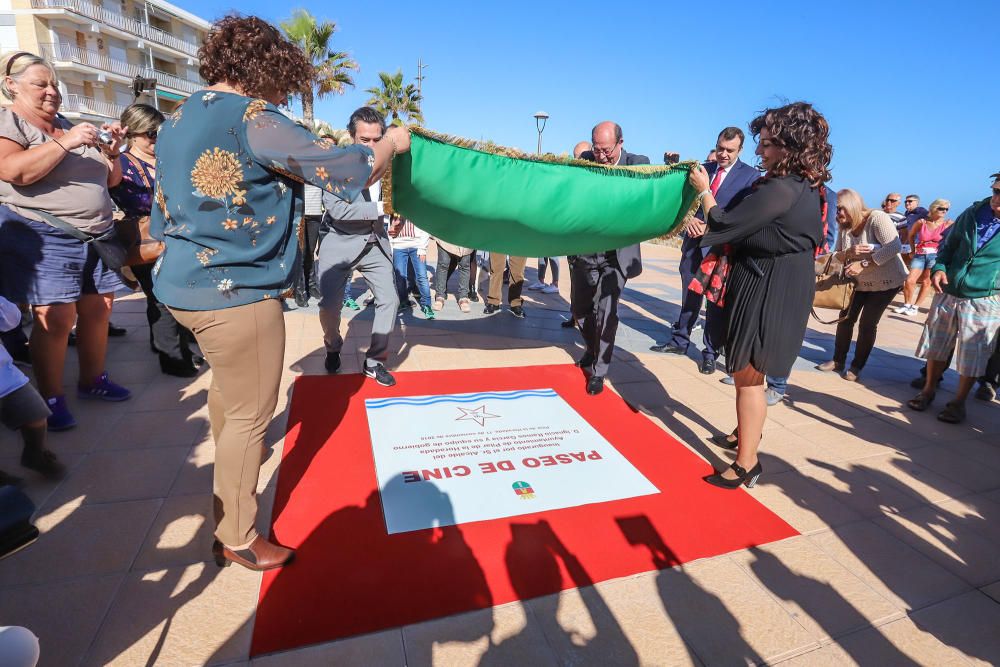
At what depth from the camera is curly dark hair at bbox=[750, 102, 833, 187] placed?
7.61 ft

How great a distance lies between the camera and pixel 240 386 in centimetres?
171

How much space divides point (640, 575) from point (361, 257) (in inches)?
109

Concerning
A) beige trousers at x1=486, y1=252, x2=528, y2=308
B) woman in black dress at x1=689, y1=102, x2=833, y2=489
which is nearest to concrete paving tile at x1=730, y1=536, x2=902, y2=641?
woman in black dress at x1=689, y1=102, x2=833, y2=489

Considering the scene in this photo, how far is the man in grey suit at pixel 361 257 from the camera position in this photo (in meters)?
3.45

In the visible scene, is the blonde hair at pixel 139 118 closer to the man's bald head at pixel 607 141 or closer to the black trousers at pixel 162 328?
the black trousers at pixel 162 328

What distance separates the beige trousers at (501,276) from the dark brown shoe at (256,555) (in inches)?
184

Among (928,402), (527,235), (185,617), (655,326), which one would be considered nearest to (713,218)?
(527,235)

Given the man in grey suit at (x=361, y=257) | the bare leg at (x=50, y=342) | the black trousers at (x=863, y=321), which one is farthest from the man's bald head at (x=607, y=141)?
the bare leg at (x=50, y=342)

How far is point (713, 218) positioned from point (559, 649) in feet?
6.68

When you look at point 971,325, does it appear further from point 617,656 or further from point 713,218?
point 617,656

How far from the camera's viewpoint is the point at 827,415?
157 inches

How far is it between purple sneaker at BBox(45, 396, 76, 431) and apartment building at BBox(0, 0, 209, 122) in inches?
1021

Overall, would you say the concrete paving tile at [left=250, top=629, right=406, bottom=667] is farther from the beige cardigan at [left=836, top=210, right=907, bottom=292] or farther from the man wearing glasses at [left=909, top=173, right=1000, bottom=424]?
the beige cardigan at [left=836, top=210, right=907, bottom=292]

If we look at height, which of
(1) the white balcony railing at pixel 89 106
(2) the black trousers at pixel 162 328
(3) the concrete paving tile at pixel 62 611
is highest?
(1) the white balcony railing at pixel 89 106
